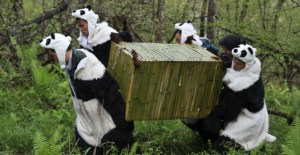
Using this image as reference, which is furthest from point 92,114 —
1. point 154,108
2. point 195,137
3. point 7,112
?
point 7,112

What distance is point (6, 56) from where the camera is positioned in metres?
7.15

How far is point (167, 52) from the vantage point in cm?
379

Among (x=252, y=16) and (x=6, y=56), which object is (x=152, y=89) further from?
(x=252, y=16)

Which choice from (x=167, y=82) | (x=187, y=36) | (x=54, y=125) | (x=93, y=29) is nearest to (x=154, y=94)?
(x=167, y=82)

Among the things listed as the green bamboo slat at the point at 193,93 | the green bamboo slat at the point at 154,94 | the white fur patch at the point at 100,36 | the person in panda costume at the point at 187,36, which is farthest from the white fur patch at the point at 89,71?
the person in panda costume at the point at 187,36

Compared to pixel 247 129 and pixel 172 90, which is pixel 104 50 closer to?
pixel 172 90

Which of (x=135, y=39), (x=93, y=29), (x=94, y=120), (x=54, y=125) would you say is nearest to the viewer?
(x=94, y=120)

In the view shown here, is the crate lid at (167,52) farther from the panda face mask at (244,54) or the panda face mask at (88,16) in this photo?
the panda face mask at (88,16)

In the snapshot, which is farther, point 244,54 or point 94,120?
point 94,120

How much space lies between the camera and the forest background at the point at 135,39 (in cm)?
493

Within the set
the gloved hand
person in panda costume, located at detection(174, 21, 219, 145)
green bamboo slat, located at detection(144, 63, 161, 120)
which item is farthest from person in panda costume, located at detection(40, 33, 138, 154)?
the gloved hand

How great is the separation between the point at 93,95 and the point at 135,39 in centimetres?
463

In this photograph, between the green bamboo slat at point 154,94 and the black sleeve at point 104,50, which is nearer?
the green bamboo slat at point 154,94

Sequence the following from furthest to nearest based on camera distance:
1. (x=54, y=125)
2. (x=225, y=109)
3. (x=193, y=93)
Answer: (x=54, y=125)
(x=225, y=109)
(x=193, y=93)
